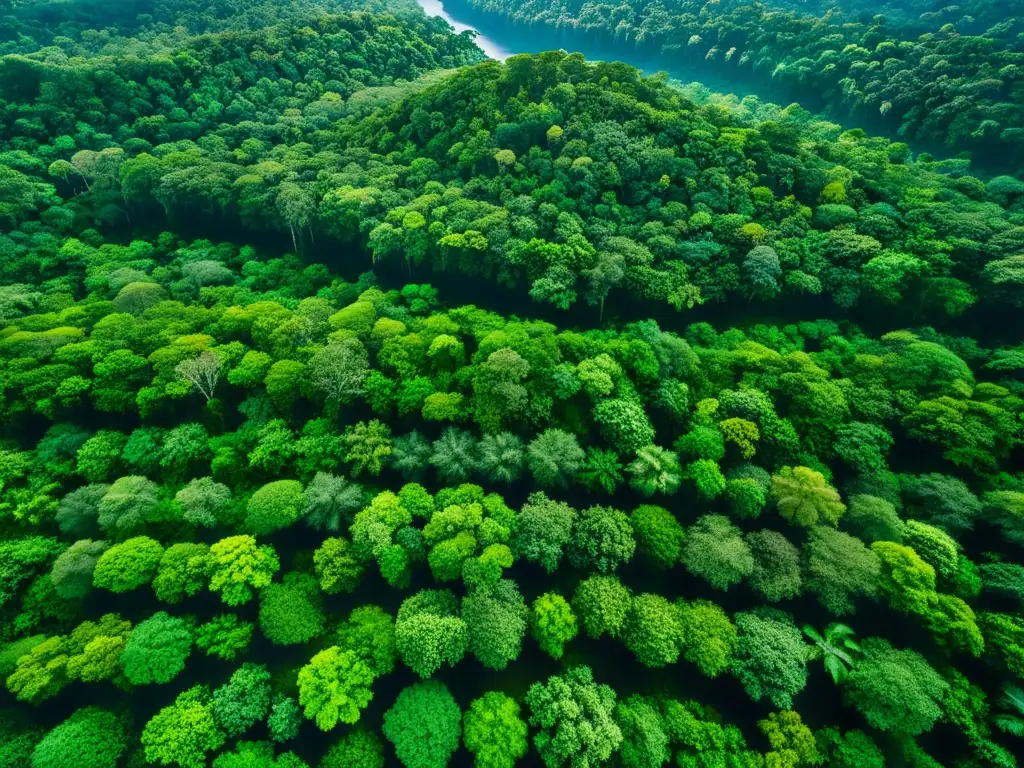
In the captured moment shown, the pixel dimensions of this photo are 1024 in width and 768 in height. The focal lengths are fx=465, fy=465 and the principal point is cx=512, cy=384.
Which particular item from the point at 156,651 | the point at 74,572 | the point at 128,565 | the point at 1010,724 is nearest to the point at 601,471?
the point at 1010,724

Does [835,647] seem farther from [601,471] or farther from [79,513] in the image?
[79,513]

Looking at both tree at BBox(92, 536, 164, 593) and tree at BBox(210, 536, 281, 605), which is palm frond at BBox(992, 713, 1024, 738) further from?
tree at BBox(92, 536, 164, 593)

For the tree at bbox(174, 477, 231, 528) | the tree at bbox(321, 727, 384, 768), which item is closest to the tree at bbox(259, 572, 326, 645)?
the tree at bbox(321, 727, 384, 768)

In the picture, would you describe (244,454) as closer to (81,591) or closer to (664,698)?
(81,591)

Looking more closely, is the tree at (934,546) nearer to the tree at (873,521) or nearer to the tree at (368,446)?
the tree at (873,521)

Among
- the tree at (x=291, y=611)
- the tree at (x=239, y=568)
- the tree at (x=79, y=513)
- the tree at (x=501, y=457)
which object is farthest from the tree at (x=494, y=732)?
the tree at (x=79, y=513)

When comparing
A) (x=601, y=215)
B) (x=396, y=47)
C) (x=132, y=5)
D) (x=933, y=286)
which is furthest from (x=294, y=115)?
(x=933, y=286)

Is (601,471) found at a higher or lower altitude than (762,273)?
lower
